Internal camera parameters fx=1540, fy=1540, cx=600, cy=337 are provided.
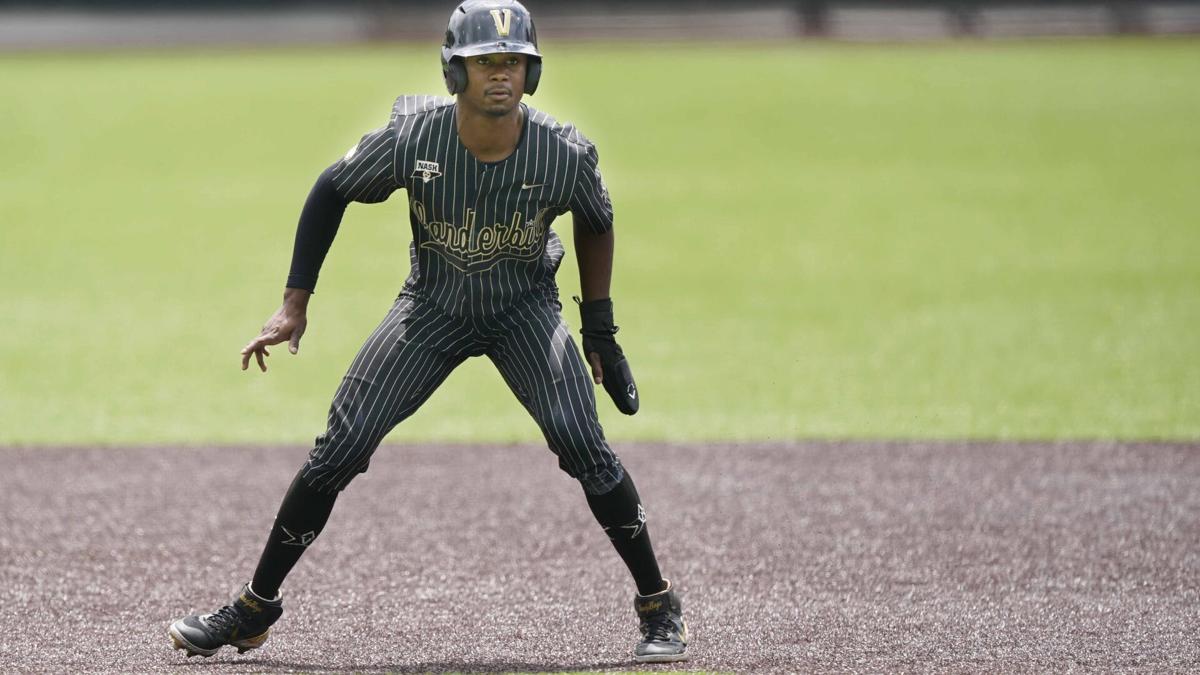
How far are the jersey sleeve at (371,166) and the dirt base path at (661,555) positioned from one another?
5.10 feet

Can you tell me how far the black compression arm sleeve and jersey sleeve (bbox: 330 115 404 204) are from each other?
0.28 feet

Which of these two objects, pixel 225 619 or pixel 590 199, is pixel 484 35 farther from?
pixel 225 619

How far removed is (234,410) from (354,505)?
10.1 feet

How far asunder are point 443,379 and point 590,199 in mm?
762

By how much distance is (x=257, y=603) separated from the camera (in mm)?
5094

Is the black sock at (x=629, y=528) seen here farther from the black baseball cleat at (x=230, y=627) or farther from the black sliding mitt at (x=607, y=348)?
the black baseball cleat at (x=230, y=627)

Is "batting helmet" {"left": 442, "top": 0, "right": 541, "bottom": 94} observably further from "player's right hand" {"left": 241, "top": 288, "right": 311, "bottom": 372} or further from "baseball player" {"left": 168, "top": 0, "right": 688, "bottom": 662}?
"player's right hand" {"left": 241, "top": 288, "right": 311, "bottom": 372}

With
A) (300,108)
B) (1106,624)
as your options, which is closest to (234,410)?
(1106,624)

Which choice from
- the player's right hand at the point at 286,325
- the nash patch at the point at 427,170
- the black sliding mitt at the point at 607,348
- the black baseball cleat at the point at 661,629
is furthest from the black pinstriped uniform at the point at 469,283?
the black baseball cleat at the point at 661,629

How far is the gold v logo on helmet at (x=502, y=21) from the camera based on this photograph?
15.6ft

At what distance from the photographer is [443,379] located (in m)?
5.05

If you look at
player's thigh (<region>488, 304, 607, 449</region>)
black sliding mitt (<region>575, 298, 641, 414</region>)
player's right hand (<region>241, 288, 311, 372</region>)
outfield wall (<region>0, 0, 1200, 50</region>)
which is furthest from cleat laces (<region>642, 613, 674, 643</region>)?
outfield wall (<region>0, 0, 1200, 50</region>)

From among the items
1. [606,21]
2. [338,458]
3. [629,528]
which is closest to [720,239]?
[629,528]

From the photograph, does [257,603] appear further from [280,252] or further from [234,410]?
[280,252]
